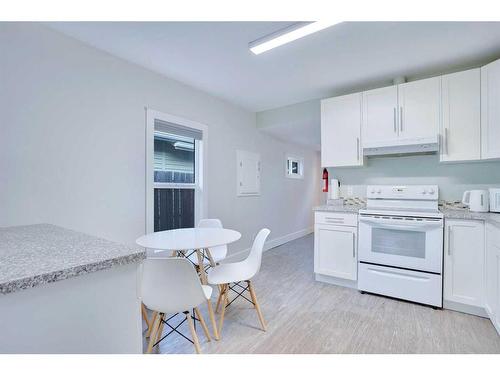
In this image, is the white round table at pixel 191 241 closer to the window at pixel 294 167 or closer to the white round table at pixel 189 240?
the white round table at pixel 189 240

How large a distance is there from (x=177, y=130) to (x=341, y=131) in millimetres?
2032

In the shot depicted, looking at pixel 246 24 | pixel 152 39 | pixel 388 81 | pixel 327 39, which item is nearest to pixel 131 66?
pixel 152 39

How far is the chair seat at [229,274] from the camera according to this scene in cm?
189

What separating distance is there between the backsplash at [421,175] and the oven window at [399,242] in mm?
752

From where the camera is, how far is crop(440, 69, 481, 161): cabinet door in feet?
7.70

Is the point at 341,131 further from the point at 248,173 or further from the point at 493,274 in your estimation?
the point at 493,274

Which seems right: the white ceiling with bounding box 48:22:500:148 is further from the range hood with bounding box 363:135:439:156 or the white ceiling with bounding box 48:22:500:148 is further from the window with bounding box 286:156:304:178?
the window with bounding box 286:156:304:178

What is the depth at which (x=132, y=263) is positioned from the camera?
0.89 meters

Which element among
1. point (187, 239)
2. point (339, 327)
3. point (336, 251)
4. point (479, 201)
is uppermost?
point (479, 201)

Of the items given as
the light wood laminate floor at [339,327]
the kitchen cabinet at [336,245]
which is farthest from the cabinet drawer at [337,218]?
the light wood laminate floor at [339,327]

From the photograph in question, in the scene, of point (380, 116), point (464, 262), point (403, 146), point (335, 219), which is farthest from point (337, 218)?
point (380, 116)

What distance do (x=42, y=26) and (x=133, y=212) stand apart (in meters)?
1.69

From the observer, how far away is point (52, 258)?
0.84 metres
